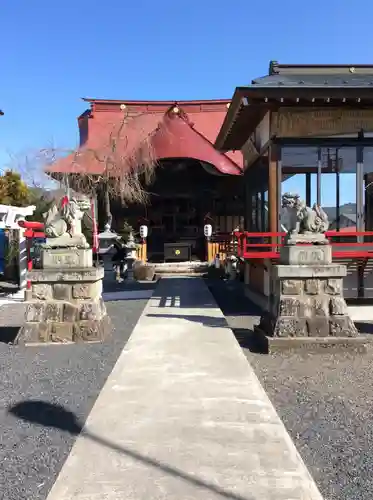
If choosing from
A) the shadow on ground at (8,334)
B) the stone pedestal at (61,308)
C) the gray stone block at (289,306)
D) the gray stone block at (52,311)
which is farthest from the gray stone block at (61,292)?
the gray stone block at (289,306)

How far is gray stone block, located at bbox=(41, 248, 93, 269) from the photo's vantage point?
22.7 feet

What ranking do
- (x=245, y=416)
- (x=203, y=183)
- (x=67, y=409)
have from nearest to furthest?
(x=245, y=416) < (x=67, y=409) < (x=203, y=183)

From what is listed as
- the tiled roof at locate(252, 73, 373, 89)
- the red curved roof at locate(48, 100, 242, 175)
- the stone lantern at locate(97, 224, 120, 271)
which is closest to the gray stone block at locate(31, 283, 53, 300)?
the tiled roof at locate(252, 73, 373, 89)

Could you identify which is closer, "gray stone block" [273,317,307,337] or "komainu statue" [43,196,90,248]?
"gray stone block" [273,317,307,337]

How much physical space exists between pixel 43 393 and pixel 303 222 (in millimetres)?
4228

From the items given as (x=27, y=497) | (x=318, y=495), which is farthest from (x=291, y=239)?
(x=27, y=497)

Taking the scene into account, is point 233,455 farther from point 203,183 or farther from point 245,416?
point 203,183

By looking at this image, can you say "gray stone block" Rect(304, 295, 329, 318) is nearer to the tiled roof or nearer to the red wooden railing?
the red wooden railing

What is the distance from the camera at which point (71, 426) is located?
3.68m

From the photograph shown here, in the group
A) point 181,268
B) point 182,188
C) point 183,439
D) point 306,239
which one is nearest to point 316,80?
point 306,239

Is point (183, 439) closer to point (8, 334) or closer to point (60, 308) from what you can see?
point (60, 308)

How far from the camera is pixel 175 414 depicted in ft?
12.3

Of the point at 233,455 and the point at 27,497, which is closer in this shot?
the point at 27,497

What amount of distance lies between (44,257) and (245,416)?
14.3ft
